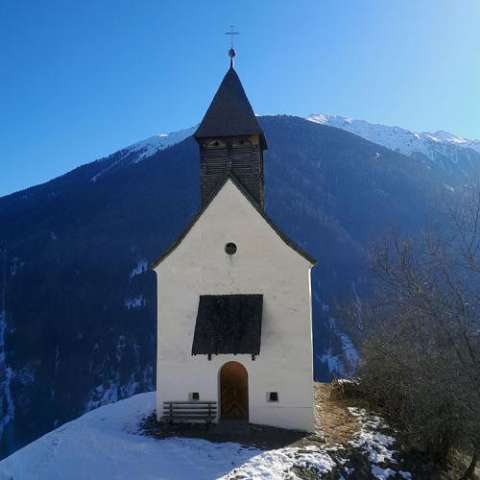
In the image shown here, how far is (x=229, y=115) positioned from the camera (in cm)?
2102

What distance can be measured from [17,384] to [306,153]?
342 feet

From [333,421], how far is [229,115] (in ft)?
42.8

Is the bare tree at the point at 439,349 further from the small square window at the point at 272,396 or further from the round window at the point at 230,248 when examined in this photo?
the round window at the point at 230,248

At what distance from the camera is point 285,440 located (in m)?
16.8

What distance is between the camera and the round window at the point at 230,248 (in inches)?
762

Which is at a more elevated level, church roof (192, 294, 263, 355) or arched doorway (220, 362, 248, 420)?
church roof (192, 294, 263, 355)

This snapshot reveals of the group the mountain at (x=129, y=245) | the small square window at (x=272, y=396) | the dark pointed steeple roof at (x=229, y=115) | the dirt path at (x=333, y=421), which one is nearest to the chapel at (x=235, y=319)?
the small square window at (x=272, y=396)

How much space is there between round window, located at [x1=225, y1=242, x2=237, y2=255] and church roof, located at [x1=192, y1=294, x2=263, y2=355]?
Answer: 1694 millimetres

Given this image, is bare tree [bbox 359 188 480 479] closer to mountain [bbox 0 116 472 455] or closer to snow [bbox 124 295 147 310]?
mountain [bbox 0 116 472 455]

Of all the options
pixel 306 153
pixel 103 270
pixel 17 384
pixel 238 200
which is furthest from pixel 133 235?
pixel 238 200

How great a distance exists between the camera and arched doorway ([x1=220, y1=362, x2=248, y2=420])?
1894 cm

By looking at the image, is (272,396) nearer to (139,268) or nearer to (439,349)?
(439,349)

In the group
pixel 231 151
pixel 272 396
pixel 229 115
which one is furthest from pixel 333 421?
pixel 229 115

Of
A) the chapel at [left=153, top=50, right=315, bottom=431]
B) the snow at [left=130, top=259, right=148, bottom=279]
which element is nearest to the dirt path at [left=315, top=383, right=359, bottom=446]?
the chapel at [left=153, top=50, right=315, bottom=431]
